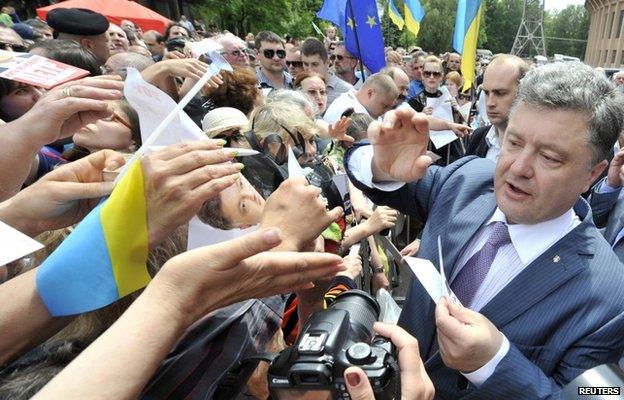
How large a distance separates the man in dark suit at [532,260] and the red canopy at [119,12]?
9.50 metres

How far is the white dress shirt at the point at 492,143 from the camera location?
3.59m

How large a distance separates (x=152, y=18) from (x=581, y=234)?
11761 mm

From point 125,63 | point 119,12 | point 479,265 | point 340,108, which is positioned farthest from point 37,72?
point 119,12

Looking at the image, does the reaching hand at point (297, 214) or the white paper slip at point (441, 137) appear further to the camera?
the white paper slip at point (441, 137)

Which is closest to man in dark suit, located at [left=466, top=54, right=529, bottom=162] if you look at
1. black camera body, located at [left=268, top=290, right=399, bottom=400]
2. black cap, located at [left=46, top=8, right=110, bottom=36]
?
black camera body, located at [left=268, top=290, right=399, bottom=400]

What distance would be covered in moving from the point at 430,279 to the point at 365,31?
5114 mm

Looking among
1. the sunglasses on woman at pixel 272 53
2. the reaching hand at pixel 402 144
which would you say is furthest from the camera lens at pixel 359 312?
the sunglasses on woman at pixel 272 53

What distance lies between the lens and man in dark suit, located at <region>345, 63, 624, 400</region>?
4.22ft

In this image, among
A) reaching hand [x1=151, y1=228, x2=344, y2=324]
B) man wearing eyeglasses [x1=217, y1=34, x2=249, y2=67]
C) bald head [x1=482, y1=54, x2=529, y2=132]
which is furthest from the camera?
man wearing eyeglasses [x1=217, y1=34, x2=249, y2=67]

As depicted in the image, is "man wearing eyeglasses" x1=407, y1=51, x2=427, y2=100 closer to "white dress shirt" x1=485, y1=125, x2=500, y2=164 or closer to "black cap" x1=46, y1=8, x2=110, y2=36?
"white dress shirt" x1=485, y1=125, x2=500, y2=164

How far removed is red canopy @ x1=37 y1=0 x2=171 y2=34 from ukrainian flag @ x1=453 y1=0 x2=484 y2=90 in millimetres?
7261

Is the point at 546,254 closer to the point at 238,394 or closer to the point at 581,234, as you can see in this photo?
the point at 581,234

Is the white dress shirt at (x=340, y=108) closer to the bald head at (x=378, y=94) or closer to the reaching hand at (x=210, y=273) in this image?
the bald head at (x=378, y=94)

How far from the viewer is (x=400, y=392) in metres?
0.96
